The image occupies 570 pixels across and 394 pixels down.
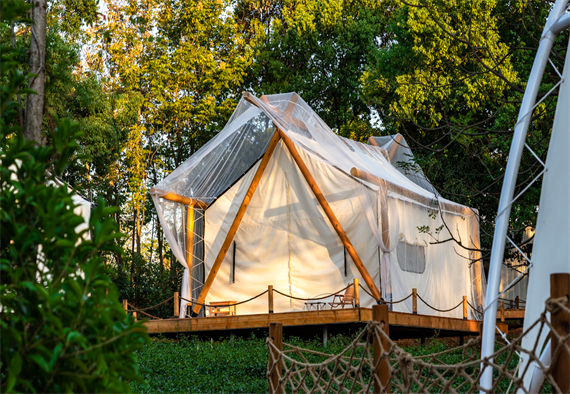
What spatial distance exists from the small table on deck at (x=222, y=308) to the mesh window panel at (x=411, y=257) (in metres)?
3.40

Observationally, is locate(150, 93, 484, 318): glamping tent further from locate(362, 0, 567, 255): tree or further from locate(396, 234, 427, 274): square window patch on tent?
locate(362, 0, 567, 255): tree

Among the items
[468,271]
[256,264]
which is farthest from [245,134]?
[468,271]

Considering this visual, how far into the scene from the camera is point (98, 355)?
168 centimetres

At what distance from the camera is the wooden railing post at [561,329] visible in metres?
2.42

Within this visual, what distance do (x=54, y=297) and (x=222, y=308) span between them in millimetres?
11064

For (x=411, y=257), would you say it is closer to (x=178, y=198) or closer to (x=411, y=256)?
(x=411, y=256)

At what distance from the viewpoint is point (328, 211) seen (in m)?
11.2

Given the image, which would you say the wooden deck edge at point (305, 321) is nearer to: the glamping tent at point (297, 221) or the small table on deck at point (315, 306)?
the glamping tent at point (297, 221)

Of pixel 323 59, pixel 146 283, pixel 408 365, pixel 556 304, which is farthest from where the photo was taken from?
pixel 323 59

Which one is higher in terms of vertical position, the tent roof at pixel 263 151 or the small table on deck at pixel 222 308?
the tent roof at pixel 263 151

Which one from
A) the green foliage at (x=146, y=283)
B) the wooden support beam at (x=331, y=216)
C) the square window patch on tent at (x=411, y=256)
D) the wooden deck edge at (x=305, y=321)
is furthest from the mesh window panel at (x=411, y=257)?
the green foliage at (x=146, y=283)

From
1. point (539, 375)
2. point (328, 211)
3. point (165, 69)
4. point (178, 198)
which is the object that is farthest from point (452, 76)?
point (539, 375)

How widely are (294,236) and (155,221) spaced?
11.5m

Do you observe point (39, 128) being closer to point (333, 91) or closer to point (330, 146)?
point (330, 146)
